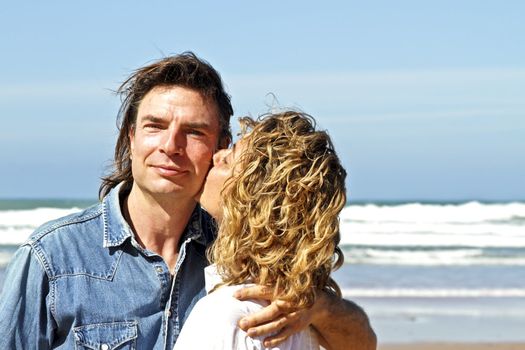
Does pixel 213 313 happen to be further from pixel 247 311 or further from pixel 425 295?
pixel 425 295

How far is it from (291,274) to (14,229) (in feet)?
72.9

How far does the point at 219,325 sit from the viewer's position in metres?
3.04

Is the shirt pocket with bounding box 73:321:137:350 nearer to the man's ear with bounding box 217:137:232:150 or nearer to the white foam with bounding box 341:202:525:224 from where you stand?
the man's ear with bounding box 217:137:232:150

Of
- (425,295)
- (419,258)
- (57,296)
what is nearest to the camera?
(57,296)

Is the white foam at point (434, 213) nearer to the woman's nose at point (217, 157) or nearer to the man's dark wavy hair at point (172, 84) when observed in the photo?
the man's dark wavy hair at point (172, 84)

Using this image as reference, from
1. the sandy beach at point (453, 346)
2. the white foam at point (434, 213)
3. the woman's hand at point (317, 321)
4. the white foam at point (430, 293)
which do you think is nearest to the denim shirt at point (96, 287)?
the woman's hand at point (317, 321)

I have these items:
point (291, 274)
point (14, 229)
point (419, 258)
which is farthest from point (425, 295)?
point (14, 229)

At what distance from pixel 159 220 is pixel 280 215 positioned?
0.94 m

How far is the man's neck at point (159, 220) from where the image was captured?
12.9 ft

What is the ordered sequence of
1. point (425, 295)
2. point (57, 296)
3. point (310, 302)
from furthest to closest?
point (425, 295), point (57, 296), point (310, 302)

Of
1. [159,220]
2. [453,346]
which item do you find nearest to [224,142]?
[159,220]

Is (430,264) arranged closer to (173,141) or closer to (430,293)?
(430,293)

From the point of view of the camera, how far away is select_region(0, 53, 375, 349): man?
373cm

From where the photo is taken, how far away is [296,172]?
10.5ft
